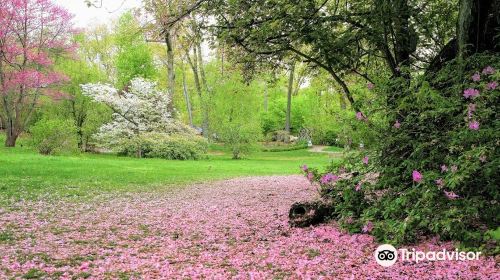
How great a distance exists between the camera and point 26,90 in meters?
26.3

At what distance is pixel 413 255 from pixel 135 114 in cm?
2736

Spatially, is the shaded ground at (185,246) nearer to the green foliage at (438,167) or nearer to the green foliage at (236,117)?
the green foliage at (438,167)

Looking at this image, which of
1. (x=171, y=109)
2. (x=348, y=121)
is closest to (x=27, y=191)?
(x=348, y=121)

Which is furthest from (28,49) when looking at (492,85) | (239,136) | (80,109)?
(492,85)

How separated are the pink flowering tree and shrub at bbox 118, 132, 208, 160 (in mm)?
5940

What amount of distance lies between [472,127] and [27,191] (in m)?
9.87

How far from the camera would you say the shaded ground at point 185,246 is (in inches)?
162

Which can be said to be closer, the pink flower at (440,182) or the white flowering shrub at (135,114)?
the pink flower at (440,182)

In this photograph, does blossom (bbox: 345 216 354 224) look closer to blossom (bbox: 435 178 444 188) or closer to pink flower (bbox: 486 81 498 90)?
blossom (bbox: 435 178 444 188)

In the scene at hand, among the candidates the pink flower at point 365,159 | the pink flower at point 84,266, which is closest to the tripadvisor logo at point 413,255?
the pink flower at point 365,159

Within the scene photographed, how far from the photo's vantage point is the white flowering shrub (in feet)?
93.7

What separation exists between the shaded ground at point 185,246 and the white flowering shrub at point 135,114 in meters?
20.5

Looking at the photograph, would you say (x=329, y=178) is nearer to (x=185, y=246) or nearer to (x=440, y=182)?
(x=440, y=182)

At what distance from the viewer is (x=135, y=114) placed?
2955 cm
